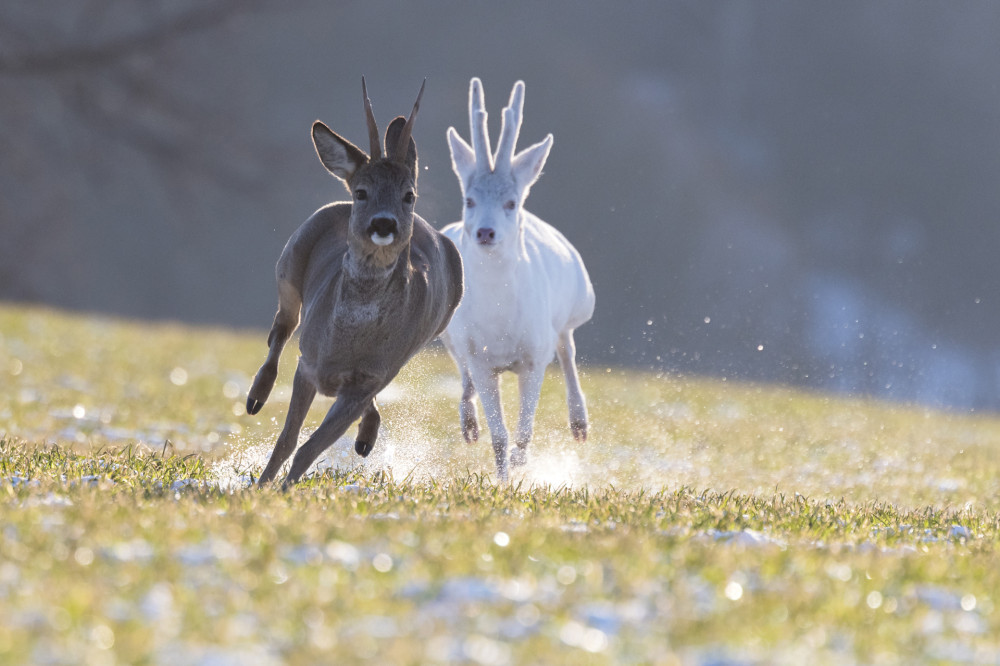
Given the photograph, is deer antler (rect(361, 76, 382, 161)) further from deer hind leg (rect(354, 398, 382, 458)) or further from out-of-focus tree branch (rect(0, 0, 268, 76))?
out-of-focus tree branch (rect(0, 0, 268, 76))

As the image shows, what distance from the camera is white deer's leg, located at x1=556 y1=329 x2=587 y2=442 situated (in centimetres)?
929

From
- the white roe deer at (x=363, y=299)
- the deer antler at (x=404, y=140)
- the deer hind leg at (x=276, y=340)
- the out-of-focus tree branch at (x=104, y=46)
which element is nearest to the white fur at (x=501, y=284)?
the deer hind leg at (x=276, y=340)

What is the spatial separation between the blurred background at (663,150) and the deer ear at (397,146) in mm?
28944

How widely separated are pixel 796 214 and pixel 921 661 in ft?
138

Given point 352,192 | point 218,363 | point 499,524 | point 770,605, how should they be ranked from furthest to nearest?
point 218,363 < point 352,192 < point 499,524 < point 770,605

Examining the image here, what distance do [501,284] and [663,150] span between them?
3636 cm

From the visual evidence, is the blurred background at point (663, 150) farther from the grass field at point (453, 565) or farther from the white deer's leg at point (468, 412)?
the grass field at point (453, 565)

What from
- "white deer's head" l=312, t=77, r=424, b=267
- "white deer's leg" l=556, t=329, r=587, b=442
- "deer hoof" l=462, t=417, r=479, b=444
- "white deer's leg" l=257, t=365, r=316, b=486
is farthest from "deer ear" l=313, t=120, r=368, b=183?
"white deer's leg" l=556, t=329, r=587, b=442

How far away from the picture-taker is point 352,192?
5969 mm

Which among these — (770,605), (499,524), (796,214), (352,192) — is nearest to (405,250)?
(352,192)

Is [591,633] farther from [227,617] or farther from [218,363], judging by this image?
[218,363]

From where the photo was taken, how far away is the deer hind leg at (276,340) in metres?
6.73

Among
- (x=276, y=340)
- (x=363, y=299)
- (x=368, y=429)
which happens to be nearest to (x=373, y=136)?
(x=363, y=299)

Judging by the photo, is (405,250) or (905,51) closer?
(405,250)
